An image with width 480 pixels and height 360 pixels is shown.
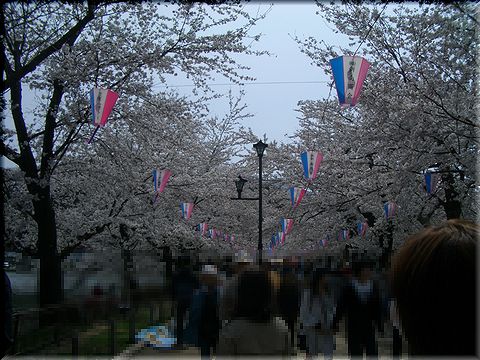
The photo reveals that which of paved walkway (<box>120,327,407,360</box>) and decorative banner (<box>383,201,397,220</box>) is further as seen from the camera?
decorative banner (<box>383,201,397,220</box>)

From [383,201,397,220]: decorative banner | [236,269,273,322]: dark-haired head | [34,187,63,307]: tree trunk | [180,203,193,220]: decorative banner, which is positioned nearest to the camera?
Answer: [236,269,273,322]: dark-haired head

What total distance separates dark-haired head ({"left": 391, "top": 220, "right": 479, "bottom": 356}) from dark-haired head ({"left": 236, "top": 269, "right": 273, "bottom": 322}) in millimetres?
2133

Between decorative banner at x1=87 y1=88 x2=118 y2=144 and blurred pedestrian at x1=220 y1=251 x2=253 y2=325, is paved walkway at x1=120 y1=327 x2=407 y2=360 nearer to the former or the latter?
Answer: blurred pedestrian at x1=220 y1=251 x2=253 y2=325

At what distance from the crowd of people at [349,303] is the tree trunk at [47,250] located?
2.80m

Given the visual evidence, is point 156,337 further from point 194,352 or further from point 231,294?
point 231,294

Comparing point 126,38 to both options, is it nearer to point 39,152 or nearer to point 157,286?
point 39,152

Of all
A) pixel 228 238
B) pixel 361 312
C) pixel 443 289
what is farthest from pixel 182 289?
pixel 228 238

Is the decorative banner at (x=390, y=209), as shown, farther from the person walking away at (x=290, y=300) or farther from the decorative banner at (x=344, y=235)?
the person walking away at (x=290, y=300)

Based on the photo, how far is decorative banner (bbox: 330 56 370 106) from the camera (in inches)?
328

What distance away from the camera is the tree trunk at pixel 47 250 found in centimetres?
1061

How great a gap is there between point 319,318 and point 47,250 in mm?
5840

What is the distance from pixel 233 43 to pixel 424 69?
13.2 feet

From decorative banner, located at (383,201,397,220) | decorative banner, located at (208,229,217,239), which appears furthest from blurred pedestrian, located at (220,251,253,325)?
decorative banner, located at (208,229,217,239)

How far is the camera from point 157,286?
12.6 meters
